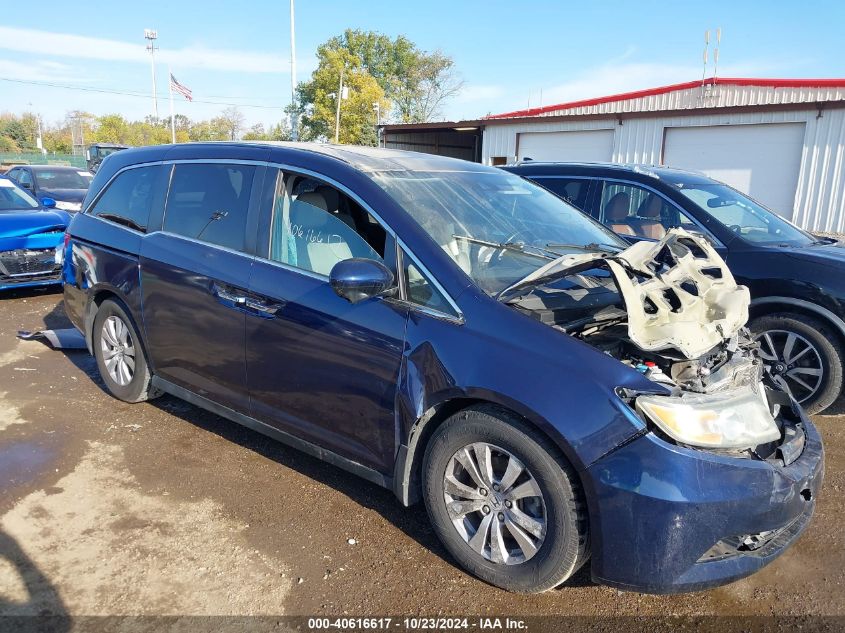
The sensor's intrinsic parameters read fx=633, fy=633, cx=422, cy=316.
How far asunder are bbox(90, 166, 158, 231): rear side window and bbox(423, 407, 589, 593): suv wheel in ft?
8.82

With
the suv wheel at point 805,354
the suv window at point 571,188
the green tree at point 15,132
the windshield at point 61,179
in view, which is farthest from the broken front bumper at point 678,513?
the green tree at point 15,132

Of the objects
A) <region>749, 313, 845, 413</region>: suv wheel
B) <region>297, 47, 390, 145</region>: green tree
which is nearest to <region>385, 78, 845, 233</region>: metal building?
<region>749, 313, 845, 413</region>: suv wheel

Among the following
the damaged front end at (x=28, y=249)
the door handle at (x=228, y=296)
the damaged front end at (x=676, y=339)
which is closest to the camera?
the damaged front end at (x=676, y=339)

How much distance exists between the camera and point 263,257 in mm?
3385

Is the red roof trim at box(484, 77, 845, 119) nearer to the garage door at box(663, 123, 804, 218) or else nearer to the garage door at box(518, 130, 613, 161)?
the garage door at box(518, 130, 613, 161)

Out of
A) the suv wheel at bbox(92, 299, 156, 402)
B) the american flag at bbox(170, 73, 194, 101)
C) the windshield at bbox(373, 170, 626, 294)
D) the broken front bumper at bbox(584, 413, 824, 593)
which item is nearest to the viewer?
the broken front bumper at bbox(584, 413, 824, 593)

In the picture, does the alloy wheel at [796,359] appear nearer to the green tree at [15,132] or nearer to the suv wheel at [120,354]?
the suv wheel at [120,354]

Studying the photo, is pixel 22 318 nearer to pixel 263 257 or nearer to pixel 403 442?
pixel 263 257

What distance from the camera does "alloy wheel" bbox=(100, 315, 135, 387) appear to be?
442cm

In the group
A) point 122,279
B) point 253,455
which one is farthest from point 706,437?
point 122,279

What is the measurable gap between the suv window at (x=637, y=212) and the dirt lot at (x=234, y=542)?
1.99 metres

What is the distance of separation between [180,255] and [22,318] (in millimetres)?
4710

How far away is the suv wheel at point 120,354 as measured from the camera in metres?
4.34

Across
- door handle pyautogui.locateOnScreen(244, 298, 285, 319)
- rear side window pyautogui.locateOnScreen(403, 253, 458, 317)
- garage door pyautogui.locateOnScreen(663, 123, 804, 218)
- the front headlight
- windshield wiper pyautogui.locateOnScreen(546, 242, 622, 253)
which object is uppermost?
garage door pyautogui.locateOnScreen(663, 123, 804, 218)
